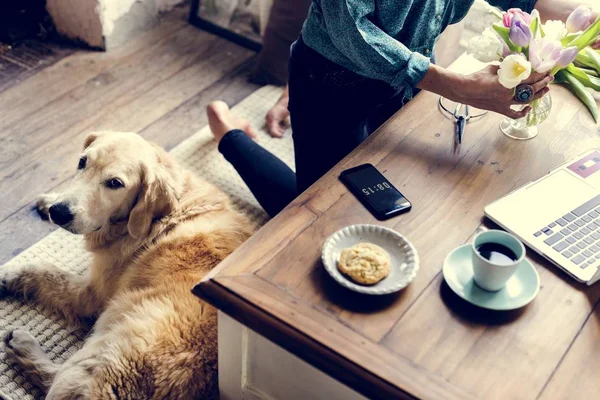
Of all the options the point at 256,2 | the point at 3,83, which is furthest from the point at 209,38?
the point at 3,83

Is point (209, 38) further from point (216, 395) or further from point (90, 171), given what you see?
point (216, 395)

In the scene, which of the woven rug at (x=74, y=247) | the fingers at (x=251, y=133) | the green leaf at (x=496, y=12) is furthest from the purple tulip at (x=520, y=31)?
the fingers at (x=251, y=133)

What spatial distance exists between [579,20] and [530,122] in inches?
9.9

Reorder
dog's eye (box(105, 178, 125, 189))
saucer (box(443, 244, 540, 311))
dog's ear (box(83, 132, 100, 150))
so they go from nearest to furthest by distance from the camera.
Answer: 1. saucer (box(443, 244, 540, 311))
2. dog's eye (box(105, 178, 125, 189))
3. dog's ear (box(83, 132, 100, 150))

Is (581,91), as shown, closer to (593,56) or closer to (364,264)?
(593,56)

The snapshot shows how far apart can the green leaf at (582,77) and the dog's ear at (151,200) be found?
108cm

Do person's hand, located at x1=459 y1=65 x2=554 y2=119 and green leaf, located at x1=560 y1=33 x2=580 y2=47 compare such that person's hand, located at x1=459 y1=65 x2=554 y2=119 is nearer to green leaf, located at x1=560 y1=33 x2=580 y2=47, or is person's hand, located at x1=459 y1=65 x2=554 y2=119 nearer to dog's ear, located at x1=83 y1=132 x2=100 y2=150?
green leaf, located at x1=560 y1=33 x2=580 y2=47

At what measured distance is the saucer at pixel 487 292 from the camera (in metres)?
1.22

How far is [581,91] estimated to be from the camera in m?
1.70

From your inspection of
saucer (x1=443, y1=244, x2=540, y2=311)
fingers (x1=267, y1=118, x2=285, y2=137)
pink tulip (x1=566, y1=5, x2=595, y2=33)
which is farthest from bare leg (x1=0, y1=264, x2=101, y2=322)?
pink tulip (x1=566, y1=5, x2=595, y2=33)

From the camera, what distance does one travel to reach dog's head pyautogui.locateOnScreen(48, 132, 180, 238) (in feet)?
5.65

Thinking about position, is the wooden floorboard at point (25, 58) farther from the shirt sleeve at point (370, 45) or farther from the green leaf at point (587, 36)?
the green leaf at point (587, 36)

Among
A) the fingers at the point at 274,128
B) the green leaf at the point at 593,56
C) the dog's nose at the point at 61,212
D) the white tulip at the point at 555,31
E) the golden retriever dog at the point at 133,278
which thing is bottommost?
the fingers at the point at 274,128

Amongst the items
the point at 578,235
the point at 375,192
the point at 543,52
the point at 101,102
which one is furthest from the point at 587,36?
the point at 101,102
